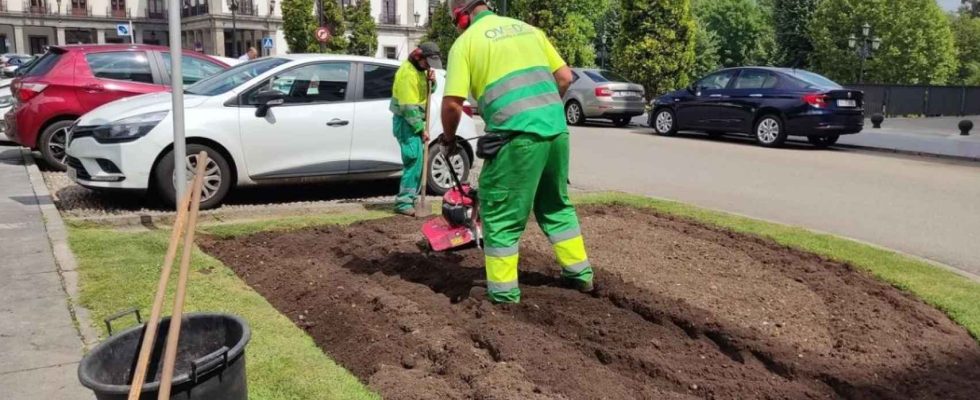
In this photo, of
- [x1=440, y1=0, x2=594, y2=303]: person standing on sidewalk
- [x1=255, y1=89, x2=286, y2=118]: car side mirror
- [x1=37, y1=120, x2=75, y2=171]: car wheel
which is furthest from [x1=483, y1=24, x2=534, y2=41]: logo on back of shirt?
[x1=37, y1=120, x2=75, y2=171]: car wheel

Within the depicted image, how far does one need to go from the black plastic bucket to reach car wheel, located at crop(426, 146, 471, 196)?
19.3 feet

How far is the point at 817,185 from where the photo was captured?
11.2 meters

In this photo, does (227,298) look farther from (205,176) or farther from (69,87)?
(69,87)

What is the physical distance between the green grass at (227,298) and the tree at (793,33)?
178ft

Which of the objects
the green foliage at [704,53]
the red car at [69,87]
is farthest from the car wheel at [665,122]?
the green foliage at [704,53]

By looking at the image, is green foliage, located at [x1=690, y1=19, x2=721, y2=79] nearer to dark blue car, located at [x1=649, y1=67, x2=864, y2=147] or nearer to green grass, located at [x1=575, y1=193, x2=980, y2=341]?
dark blue car, located at [x1=649, y1=67, x2=864, y2=147]

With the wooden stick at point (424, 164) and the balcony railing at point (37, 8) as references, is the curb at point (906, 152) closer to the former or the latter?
the wooden stick at point (424, 164)

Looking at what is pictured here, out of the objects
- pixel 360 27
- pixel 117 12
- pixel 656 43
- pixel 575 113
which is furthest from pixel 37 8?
pixel 575 113

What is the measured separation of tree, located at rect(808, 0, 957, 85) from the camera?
51.6m

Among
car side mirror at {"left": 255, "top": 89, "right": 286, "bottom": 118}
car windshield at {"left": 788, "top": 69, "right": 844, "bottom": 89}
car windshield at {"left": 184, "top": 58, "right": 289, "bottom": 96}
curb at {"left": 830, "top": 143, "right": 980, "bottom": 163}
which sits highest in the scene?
car windshield at {"left": 788, "top": 69, "right": 844, "bottom": 89}

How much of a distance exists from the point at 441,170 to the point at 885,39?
51.6 metres

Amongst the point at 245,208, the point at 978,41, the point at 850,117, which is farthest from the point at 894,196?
the point at 978,41

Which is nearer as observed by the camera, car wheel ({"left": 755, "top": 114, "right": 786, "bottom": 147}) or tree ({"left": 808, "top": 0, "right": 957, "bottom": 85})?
car wheel ({"left": 755, "top": 114, "right": 786, "bottom": 147})

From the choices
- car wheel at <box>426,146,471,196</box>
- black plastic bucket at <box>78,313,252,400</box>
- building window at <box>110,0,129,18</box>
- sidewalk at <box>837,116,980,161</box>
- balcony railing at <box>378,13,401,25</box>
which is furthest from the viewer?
balcony railing at <box>378,13,401,25</box>
